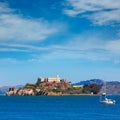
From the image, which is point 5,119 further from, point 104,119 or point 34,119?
point 104,119

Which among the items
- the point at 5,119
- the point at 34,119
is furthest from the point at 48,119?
the point at 5,119

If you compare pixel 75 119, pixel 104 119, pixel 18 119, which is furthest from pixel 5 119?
pixel 104 119

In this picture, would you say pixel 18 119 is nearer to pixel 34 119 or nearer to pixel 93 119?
pixel 34 119

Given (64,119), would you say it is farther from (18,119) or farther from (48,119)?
(18,119)

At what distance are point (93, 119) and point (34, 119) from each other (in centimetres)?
1474

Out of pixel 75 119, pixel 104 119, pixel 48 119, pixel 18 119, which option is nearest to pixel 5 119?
pixel 18 119

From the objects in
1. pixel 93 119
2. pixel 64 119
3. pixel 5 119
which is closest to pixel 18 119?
pixel 5 119

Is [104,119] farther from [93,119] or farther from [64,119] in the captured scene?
[64,119]

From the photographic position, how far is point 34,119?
105812mm

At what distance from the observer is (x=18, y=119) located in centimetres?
10638

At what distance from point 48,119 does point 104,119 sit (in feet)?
46.0

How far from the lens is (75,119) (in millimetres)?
103938

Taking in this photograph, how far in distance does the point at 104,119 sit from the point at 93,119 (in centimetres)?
274

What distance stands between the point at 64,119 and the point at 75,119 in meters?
2.86
